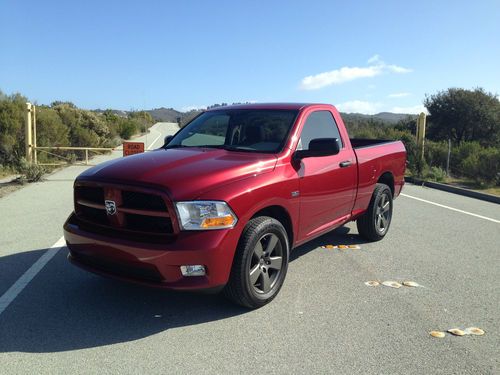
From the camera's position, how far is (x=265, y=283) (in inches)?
169

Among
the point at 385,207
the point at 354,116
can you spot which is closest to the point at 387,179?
the point at 385,207

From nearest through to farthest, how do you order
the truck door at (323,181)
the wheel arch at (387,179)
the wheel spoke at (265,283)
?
the wheel spoke at (265,283) < the truck door at (323,181) < the wheel arch at (387,179)

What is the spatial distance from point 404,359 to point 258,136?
106 inches

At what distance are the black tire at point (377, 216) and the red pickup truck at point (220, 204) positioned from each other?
1.03m

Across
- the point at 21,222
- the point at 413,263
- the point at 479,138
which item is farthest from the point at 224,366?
the point at 479,138

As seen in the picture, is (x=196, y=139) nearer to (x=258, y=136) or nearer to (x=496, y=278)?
(x=258, y=136)

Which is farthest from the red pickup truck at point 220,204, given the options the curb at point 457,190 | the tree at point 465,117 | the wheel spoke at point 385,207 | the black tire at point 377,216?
the tree at point 465,117

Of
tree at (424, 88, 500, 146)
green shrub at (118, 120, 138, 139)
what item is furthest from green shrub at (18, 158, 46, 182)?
tree at (424, 88, 500, 146)

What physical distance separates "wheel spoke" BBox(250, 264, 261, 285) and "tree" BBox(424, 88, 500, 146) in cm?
3846

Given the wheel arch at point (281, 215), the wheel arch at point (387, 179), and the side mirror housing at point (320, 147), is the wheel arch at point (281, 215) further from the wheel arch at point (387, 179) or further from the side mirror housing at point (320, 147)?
the wheel arch at point (387, 179)

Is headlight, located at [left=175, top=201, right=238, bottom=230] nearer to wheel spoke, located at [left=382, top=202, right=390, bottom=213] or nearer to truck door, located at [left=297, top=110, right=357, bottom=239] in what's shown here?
truck door, located at [left=297, top=110, right=357, bottom=239]

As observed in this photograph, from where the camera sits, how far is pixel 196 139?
17.8ft

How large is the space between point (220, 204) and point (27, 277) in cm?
263

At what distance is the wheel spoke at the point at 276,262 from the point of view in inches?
172
